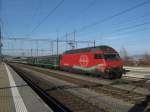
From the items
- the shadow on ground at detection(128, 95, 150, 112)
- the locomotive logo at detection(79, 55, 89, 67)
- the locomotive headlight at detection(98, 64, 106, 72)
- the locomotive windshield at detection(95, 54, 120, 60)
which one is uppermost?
the locomotive windshield at detection(95, 54, 120, 60)

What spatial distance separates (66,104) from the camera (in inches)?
549

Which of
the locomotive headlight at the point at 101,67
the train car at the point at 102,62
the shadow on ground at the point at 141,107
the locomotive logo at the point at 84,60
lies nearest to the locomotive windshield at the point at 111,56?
the train car at the point at 102,62

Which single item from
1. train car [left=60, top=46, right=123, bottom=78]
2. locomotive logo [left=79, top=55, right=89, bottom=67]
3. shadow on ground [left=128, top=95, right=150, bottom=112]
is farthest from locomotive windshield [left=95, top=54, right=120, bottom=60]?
shadow on ground [left=128, top=95, right=150, bottom=112]

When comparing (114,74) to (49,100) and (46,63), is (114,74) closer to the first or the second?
(49,100)

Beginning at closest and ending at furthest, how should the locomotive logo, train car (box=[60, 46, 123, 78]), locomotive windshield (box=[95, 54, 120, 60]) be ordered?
1. train car (box=[60, 46, 123, 78])
2. locomotive windshield (box=[95, 54, 120, 60])
3. the locomotive logo

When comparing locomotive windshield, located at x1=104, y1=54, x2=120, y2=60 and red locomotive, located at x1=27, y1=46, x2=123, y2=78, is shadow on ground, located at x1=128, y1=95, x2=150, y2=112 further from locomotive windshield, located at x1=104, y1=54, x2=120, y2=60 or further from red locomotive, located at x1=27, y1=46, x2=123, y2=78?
locomotive windshield, located at x1=104, y1=54, x2=120, y2=60

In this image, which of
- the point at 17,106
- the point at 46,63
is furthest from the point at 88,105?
the point at 46,63

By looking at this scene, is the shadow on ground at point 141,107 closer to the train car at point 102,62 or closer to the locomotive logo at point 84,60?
the train car at point 102,62

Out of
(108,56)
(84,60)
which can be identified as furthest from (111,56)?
(84,60)

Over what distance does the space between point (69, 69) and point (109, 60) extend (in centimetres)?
1417

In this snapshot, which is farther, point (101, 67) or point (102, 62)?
point (102, 62)

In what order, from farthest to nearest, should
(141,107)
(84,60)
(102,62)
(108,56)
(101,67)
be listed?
(84,60)
(108,56)
(102,62)
(101,67)
(141,107)

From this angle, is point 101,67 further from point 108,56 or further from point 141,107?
point 141,107

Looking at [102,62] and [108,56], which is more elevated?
[108,56]
